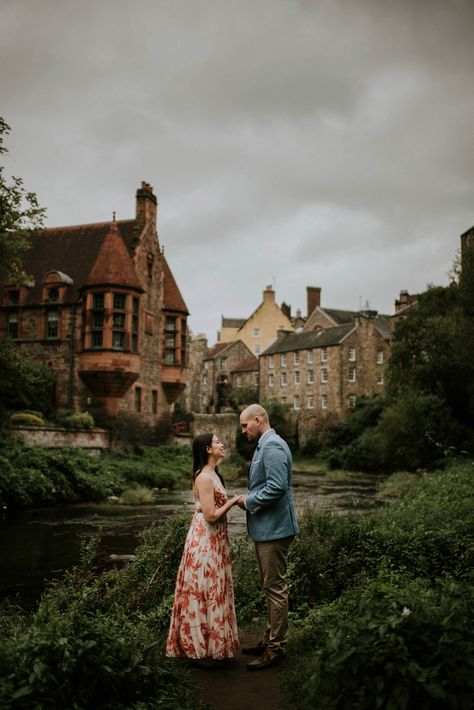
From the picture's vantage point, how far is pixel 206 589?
550 cm

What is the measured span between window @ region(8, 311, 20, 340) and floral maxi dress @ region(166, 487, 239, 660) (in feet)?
105

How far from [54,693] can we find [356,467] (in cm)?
4174

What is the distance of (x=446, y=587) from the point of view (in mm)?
4219

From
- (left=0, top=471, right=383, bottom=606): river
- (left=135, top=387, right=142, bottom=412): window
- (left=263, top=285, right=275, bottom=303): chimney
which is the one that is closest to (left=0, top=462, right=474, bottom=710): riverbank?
(left=0, top=471, right=383, bottom=606): river

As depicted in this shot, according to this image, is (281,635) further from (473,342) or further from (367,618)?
(473,342)

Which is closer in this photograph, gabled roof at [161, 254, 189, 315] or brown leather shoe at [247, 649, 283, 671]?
brown leather shoe at [247, 649, 283, 671]

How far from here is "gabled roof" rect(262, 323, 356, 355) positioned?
196 ft

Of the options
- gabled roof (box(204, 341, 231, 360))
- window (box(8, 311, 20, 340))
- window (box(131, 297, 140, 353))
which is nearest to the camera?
window (box(131, 297, 140, 353))

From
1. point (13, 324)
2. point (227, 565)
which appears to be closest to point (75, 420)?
point (13, 324)

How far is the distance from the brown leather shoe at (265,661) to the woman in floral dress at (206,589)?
22 centimetres

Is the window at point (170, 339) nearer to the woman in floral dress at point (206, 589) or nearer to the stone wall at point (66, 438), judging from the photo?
the stone wall at point (66, 438)

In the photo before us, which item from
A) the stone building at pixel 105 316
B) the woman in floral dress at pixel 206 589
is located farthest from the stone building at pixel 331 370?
the woman in floral dress at pixel 206 589

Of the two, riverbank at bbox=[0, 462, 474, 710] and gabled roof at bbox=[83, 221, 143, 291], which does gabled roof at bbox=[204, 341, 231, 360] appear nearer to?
gabled roof at bbox=[83, 221, 143, 291]

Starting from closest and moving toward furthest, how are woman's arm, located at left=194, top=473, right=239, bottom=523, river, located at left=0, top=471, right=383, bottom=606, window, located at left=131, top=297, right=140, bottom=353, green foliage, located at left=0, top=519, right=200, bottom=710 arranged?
green foliage, located at left=0, top=519, right=200, bottom=710 < woman's arm, located at left=194, top=473, right=239, bottom=523 < river, located at left=0, top=471, right=383, bottom=606 < window, located at left=131, top=297, right=140, bottom=353
